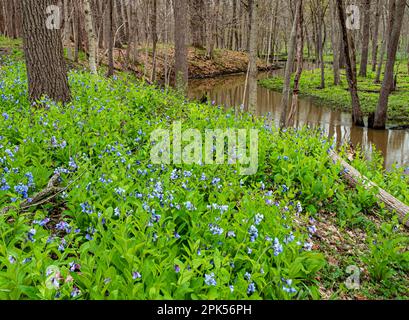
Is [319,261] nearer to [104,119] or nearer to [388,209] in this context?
[388,209]

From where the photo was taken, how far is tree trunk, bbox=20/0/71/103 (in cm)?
603

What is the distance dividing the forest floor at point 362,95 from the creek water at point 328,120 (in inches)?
30.3

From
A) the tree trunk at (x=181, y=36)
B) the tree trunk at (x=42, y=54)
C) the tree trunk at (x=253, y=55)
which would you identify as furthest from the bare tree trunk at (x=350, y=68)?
the tree trunk at (x=42, y=54)

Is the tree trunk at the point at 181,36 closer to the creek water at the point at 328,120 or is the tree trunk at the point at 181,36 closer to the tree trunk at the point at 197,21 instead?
the creek water at the point at 328,120

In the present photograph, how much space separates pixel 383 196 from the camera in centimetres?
507

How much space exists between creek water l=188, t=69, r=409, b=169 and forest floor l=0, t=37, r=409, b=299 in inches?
102

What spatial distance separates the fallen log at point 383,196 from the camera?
4.80 m

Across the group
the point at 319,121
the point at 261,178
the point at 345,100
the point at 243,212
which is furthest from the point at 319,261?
the point at 345,100

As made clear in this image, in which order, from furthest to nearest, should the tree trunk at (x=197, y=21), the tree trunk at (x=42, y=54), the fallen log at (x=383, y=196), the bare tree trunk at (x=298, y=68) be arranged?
the tree trunk at (x=197, y=21)
the bare tree trunk at (x=298, y=68)
the tree trunk at (x=42, y=54)
the fallen log at (x=383, y=196)

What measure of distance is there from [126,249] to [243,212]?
1.26 metres

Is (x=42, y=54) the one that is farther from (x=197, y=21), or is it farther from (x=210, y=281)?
(x=197, y=21)

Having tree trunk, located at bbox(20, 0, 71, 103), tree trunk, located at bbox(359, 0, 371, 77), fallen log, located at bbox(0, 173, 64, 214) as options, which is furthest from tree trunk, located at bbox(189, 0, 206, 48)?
fallen log, located at bbox(0, 173, 64, 214)

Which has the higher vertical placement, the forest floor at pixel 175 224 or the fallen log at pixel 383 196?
the forest floor at pixel 175 224

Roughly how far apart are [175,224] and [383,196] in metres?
3.34
